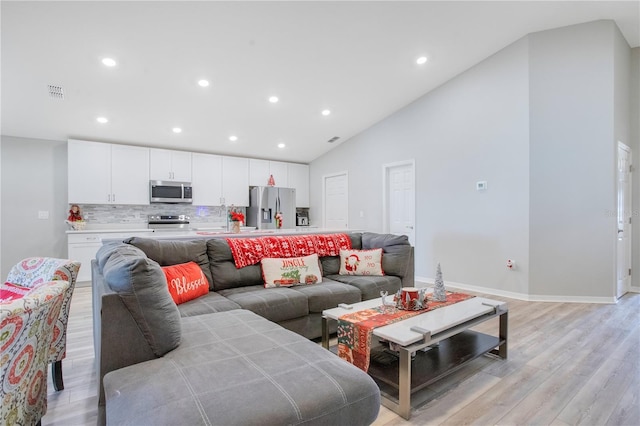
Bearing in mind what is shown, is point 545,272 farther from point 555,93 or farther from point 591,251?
point 555,93

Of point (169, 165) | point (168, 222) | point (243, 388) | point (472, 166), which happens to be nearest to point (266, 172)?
point (169, 165)

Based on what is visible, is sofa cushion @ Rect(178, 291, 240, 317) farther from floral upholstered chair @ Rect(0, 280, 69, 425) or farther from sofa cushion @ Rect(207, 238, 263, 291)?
floral upholstered chair @ Rect(0, 280, 69, 425)

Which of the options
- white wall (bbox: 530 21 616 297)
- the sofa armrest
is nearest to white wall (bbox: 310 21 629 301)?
white wall (bbox: 530 21 616 297)

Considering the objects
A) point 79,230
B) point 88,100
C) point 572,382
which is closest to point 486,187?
point 572,382

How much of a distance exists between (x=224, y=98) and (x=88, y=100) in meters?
1.61

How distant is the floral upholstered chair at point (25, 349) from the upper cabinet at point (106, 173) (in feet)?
14.6

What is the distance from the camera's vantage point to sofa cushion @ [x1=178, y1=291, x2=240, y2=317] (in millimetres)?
2191

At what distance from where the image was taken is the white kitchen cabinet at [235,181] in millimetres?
6324

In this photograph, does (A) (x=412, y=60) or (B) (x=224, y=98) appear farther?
(B) (x=224, y=98)

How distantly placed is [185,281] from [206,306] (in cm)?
29

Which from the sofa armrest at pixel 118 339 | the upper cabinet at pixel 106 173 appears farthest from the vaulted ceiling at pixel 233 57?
the sofa armrest at pixel 118 339

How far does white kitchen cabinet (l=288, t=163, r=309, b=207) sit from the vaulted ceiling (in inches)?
76.6

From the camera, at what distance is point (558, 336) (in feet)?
9.34

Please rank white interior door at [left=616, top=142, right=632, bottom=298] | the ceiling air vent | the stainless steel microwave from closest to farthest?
the ceiling air vent, white interior door at [left=616, top=142, right=632, bottom=298], the stainless steel microwave
